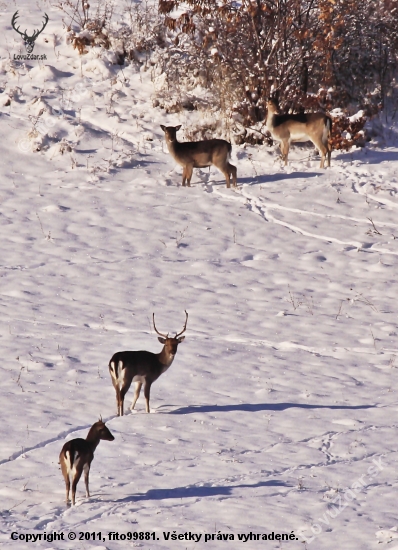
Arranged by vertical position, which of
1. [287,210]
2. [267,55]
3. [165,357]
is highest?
[267,55]

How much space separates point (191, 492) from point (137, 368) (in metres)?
2.06

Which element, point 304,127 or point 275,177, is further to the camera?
point 304,127

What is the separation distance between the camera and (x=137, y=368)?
9.49 metres

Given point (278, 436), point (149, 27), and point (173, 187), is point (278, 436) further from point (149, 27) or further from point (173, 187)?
point (149, 27)

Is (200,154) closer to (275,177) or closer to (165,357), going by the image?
(275,177)

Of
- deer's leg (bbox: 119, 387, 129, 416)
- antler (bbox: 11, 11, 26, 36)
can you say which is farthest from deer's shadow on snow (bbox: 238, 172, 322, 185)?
deer's leg (bbox: 119, 387, 129, 416)

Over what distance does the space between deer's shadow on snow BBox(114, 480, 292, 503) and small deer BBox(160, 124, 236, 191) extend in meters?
9.58

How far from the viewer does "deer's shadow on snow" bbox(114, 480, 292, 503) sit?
7.59 m

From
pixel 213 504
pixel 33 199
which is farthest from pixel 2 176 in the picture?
pixel 213 504

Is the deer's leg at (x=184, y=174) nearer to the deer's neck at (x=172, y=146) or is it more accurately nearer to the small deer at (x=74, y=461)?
the deer's neck at (x=172, y=146)

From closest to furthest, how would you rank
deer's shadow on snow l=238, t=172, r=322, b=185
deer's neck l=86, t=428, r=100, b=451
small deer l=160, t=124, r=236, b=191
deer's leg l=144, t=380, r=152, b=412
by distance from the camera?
deer's neck l=86, t=428, r=100, b=451
deer's leg l=144, t=380, r=152, b=412
small deer l=160, t=124, r=236, b=191
deer's shadow on snow l=238, t=172, r=322, b=185

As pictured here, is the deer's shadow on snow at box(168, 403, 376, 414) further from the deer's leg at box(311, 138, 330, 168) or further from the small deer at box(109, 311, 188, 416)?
the deer's leg at box(311, 138, 330, 168)

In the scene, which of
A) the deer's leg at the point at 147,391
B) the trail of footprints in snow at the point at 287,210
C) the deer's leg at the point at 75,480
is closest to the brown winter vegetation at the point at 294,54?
the trail of footprints in snow at the point at 287,210

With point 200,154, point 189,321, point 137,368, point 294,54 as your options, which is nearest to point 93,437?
point 137,368
